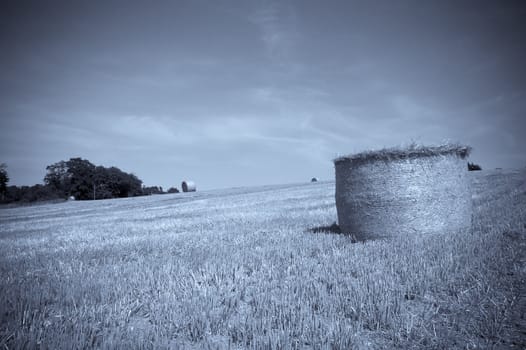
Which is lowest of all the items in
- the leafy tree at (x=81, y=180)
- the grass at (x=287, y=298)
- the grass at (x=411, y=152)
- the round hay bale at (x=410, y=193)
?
the grass at (x=287, y=298)

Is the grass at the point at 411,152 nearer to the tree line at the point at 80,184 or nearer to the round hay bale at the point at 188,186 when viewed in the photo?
the round hay bale at the point at 188,186

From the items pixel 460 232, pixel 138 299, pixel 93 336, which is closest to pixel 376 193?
pixel 460 232

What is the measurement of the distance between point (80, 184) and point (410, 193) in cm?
10189

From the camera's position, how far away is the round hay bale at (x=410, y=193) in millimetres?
6617

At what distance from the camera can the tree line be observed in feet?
283

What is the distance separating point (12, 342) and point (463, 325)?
4.50 m

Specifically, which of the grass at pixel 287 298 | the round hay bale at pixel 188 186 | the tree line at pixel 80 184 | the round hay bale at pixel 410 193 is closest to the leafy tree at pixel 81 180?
the tree line at pixel 80 184

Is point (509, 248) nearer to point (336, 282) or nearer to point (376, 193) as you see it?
point (376, 193)

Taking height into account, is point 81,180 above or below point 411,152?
above

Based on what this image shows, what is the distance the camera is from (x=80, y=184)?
88.8 metres

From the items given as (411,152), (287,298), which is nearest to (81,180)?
(411,152)

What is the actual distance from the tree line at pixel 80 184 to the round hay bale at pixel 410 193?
92792 millimetres

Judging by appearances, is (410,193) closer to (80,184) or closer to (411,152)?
(411,152)

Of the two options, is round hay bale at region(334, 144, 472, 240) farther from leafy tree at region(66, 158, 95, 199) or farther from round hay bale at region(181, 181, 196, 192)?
leafy tree at region(66, 158, 95, 199)
